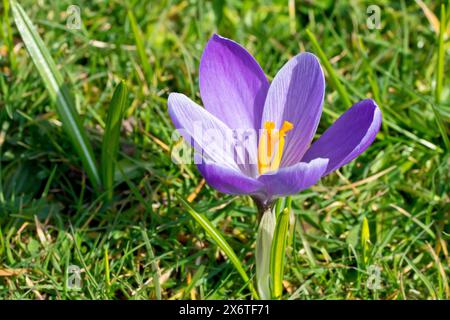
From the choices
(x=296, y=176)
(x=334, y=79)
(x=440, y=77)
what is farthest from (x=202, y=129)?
(x=440, y=77)

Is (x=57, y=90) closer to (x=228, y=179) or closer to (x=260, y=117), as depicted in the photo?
(x=260, y=117)

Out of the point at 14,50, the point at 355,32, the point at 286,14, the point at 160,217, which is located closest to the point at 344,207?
the point at 160,217

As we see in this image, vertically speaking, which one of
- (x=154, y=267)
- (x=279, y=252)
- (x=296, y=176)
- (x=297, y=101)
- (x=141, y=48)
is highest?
(x=141, y=48)

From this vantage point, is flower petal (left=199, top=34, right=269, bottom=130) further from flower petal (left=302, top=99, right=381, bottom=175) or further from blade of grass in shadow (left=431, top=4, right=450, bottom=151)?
blade of grass in shadow (left=431, top=4, right=450, bottom=151)

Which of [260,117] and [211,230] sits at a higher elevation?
[260,117]

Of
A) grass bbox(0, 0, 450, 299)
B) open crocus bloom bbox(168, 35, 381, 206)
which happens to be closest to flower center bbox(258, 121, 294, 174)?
open crocus bloom bbox(168, 35, 381, 206)
